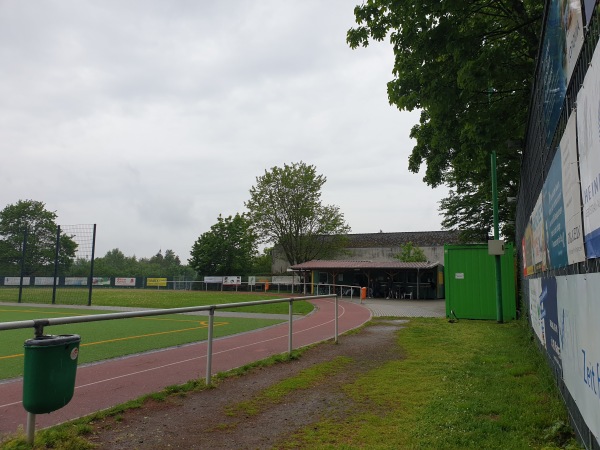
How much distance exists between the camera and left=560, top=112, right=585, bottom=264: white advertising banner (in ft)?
11.0

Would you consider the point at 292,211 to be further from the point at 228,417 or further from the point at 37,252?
the point at 228,417

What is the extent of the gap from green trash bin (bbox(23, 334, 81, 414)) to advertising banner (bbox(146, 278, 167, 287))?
186ft

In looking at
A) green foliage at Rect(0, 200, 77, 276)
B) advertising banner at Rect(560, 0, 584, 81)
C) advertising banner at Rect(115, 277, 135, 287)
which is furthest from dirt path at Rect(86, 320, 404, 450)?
advertising banner at Rect(115, 277, 135, 287)

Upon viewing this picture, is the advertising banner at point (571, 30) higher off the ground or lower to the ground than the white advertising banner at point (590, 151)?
higher

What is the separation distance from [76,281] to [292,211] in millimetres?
31115

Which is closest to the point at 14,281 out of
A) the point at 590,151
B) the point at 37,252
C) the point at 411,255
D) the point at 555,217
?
the point at 37,252

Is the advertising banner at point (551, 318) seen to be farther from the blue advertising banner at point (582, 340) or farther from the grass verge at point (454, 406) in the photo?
the blue advertising banner at point (582, 340)

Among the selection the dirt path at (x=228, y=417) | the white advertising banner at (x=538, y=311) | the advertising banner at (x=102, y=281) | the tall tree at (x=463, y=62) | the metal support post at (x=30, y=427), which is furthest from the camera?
the advertising banner at (x=102, y=281)

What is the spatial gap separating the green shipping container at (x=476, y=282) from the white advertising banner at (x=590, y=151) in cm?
1399

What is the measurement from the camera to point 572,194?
11.6ft

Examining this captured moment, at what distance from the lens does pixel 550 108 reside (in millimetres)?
5004

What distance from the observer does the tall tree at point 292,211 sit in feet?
A: 187

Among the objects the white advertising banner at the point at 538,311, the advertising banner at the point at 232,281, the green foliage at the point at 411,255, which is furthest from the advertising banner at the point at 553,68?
the green foliage at the point at 411,255

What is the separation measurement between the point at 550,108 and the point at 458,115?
653 centimetres
